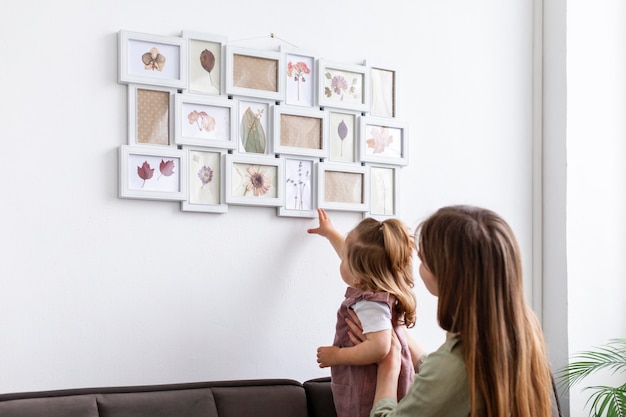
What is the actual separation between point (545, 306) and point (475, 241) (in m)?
1.66

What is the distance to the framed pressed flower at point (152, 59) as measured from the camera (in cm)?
240

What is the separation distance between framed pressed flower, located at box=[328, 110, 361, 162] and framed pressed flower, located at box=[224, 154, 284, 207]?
21cm

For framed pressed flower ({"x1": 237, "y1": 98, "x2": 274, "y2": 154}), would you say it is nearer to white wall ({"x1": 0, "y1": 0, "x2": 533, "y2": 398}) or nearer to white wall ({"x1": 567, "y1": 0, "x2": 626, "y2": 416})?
white wall ({"x1": 0, "y1": 0, "x2": 533, "y2": 398})

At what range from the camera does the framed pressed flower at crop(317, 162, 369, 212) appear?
2.73m

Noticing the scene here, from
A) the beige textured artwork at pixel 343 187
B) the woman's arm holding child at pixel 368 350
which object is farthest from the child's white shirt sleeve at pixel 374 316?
the beige textured artwork at pixel 343 187

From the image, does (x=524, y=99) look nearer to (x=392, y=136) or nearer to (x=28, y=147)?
(x=392, y=136)

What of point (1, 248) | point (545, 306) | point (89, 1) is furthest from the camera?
point (545, 306)

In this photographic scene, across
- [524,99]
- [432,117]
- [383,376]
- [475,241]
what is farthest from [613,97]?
[475,241]

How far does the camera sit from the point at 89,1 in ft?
7.87

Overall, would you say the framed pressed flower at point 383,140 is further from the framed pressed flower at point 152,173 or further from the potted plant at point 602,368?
the potted plant at point 602,368

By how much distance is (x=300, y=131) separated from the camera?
2.71 meters

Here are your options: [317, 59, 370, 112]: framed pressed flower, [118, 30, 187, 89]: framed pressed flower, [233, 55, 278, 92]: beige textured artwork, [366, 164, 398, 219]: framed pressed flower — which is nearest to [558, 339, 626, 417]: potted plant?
[366, 164, 398, 219]: framed pressed flower

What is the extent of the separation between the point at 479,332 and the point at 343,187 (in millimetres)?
→ 1173

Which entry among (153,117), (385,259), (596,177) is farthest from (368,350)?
(596,177)
